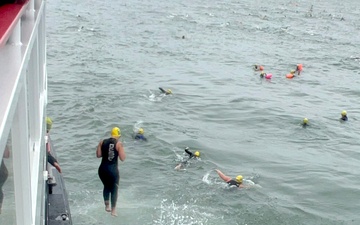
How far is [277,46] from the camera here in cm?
3262

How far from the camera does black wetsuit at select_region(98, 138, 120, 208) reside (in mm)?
9352

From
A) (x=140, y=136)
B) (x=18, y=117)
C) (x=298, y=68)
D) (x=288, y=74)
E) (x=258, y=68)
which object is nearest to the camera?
(x=18, y=117)

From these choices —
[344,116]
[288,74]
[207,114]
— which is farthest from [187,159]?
[288,74]

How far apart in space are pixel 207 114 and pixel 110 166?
10124 millimetres

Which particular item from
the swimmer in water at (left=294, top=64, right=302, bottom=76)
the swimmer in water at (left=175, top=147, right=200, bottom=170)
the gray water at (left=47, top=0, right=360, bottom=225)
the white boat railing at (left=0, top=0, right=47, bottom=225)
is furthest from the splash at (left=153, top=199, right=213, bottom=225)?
the swimmer in water at (left=294, top=64, right=302, bottom=76)

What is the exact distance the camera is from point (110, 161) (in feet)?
31.3

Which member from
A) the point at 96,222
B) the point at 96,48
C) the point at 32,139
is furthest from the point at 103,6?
the point at 32,139

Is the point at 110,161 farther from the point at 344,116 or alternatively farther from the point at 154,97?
the point at 344,116

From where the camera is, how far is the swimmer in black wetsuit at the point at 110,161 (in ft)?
30.6

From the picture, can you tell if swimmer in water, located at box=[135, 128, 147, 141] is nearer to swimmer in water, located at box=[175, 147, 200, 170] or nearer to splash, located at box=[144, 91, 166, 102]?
swimmer in water, located at box=[175, 147, 200, 170]

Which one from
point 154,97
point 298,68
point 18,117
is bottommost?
point 154,97

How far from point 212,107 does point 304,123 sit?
3737 mm

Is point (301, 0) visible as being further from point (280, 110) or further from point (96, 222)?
point (96, 222)

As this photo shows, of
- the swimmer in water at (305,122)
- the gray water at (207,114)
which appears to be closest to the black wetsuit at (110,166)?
the gray water at (207,114)
